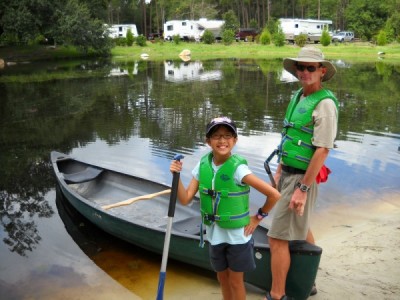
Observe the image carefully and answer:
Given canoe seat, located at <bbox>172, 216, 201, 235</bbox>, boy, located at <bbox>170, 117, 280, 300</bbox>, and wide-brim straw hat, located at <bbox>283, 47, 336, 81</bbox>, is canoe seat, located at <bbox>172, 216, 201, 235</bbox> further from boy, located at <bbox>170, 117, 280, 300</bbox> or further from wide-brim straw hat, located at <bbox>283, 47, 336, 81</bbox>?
wide-brim straw hat, located at <bbox>283, 47, 336, 81</bbox>

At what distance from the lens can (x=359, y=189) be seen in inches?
323

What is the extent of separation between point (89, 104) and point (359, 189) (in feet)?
43.3

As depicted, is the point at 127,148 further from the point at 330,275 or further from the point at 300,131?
the point at 300,131

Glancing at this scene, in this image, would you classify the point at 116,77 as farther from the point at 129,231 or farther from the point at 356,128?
the point at 129,231

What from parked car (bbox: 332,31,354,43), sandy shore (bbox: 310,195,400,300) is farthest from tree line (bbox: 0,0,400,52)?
sandy shore (bbox: 310,195,400,300)

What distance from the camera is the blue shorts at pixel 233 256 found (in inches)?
138

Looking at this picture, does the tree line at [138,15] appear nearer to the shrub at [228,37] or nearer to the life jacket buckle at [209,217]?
the shrub at [228,37]

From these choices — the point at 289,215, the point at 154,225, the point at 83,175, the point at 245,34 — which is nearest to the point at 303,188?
the point at 289,215

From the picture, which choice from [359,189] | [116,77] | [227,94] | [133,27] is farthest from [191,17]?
[359,189]

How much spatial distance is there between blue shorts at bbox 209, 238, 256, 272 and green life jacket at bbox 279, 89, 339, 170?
82 cm

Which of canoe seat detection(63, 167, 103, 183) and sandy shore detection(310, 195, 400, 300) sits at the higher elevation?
canoe seat detection(63, 167, 103, 183)

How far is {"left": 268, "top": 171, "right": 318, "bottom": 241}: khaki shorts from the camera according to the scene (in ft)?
12.5

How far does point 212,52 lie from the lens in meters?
51.5

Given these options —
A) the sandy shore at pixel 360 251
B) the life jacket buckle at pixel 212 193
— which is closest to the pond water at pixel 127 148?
the sandy shore at pixel 360 251
